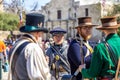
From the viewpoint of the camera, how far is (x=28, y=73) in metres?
5.12

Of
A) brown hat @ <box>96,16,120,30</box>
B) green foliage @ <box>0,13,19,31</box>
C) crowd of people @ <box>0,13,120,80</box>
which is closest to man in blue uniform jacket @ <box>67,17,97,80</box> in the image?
crowd of people @ <box>0,13,120,80</box>

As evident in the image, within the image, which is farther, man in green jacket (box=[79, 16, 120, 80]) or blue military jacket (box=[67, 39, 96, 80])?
blue military jacket (box=[67, 39, 96, 80])

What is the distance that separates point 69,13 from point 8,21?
1099 centimetres

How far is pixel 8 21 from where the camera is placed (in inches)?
2184

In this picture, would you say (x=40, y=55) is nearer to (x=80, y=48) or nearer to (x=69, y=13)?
(x=80, y=48)

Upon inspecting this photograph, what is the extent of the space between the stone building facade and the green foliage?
6595 millimetres

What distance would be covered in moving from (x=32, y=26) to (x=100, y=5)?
52242 mm

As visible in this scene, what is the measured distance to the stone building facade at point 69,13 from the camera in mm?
57553

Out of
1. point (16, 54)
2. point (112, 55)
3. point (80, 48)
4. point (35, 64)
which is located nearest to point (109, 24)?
point (112, 55)

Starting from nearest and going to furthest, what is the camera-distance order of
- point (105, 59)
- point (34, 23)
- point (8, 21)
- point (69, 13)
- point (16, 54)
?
point (105, 59) < point (16, 54) < point (34, 23) < point (8, 21) < point (69, 13)

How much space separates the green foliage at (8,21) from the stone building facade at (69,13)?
6.59 meters

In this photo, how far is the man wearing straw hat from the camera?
5.09 meters

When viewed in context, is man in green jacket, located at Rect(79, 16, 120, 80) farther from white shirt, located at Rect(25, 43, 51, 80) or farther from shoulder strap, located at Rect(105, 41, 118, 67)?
white shirt, located at Rect(25, 43, 51, 80)

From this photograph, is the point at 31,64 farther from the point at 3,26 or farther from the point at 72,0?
the point at 72,0
